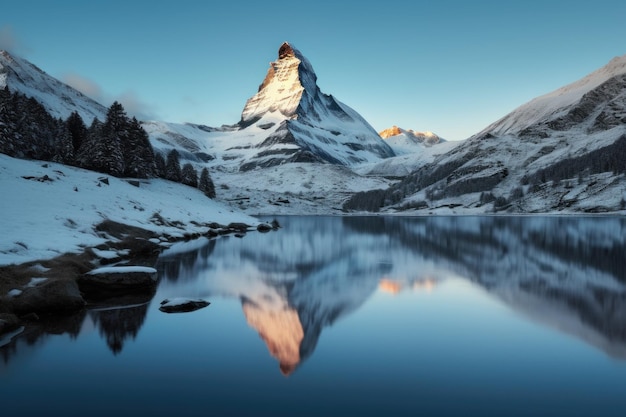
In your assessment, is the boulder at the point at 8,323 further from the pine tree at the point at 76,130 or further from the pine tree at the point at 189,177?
the pine tree at the point at 189,177

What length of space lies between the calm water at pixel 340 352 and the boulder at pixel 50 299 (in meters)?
1.16

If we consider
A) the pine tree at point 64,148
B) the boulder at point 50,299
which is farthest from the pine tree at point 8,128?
the boulder at point 50,299

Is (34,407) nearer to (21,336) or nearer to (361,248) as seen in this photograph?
(21,336)

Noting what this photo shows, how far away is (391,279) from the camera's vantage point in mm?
29578

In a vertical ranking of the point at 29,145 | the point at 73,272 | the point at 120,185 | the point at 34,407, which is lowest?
the point at 34,407

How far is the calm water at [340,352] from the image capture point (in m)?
10.6

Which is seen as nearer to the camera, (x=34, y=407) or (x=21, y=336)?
(x=34, y=407)

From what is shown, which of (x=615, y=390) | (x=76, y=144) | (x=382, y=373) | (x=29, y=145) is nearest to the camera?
(x=615, y=390)

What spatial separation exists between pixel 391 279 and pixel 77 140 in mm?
85757

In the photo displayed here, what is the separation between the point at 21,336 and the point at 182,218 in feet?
154

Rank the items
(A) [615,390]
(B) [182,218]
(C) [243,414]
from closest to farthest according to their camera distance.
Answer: (C) [243,414] → (A) [615,390] → (B) [182,218]

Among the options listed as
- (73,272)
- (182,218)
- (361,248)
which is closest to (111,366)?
(73,272)

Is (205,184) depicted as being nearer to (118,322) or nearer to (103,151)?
(103,151)

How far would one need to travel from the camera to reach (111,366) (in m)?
13.0
